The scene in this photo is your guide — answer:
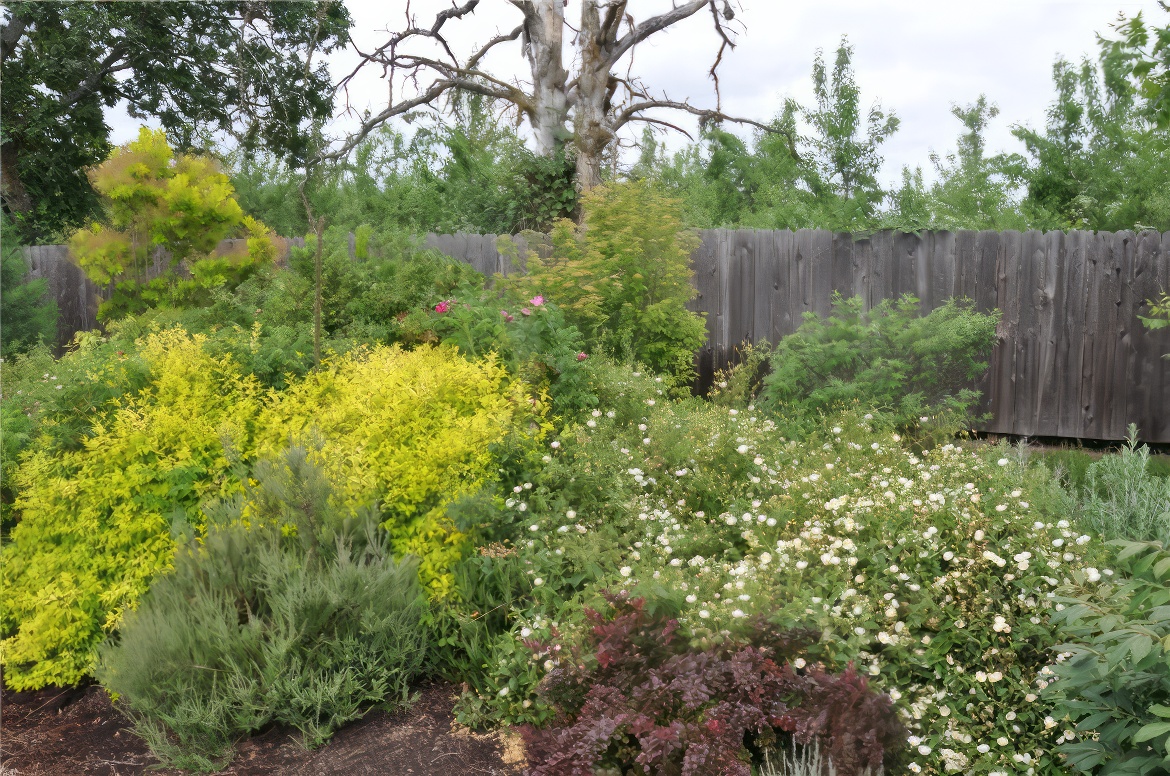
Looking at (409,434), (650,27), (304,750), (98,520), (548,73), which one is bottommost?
(304,750)

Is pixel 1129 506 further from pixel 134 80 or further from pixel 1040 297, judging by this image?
pixel 134 80

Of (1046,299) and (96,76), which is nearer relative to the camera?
(1046,299)

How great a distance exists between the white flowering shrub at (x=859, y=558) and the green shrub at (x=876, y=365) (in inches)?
64.9

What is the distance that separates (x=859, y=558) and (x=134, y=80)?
1609 cm

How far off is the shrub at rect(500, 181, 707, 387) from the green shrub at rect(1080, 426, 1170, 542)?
3261mm

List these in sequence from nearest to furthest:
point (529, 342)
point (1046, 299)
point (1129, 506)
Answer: point (1129, 506), point (529, 342), point (1046, 299)

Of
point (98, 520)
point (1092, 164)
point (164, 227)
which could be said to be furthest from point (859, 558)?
point (1092, 164)

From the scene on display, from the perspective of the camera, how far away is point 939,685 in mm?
3145

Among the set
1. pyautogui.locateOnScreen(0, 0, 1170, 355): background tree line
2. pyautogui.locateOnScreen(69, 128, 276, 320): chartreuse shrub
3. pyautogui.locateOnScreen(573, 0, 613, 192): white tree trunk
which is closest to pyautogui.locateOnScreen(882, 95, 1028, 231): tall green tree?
pyautogui.locateOnScreen(0, 0, 1170, 355): background tree line

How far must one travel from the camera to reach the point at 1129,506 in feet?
16.1

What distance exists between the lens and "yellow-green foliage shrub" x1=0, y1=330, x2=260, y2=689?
A: 13.0ft

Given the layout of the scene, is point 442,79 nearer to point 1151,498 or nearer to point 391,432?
point 391,432

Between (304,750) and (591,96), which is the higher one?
(591,96)

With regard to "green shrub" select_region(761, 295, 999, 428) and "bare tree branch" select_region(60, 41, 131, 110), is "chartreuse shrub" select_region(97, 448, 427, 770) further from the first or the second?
"bare tree branch" select_region(60, 41, 131, 110)
